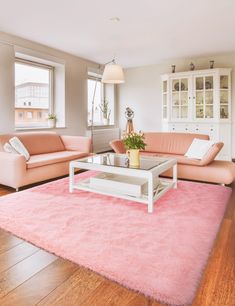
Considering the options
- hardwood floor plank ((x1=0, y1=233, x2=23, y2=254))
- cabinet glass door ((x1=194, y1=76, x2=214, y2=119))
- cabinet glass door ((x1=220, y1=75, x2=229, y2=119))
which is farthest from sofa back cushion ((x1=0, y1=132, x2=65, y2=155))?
cabinet glass door ((x1=220, y1=75, x2=229, y2=119))

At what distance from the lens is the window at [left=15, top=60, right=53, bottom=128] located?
187 inches

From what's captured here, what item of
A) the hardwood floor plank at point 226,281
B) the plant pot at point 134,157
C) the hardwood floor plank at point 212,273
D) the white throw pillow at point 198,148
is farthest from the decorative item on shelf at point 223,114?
the hardwood floor plank at point 226,281

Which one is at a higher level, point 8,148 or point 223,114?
point 223,114

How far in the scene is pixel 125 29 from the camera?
3934mm

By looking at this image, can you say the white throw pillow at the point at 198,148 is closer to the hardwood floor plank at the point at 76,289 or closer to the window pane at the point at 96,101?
the hardwood floor plank at the point at 76,289

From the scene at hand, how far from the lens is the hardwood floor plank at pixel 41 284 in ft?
4.17

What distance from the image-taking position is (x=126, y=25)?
378 cm

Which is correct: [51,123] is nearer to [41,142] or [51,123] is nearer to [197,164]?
[41,142]

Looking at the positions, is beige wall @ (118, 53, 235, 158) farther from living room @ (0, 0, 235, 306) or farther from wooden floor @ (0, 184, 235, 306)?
wooden floor @ (0, 184, 235, 306)

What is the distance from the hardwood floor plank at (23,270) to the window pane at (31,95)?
11.6ft

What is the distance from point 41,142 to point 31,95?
134cm

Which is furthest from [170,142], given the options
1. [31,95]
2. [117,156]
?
[31,95]

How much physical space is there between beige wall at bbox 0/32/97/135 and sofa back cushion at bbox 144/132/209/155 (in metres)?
1.90

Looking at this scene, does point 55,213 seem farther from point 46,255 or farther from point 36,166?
point 36,166
